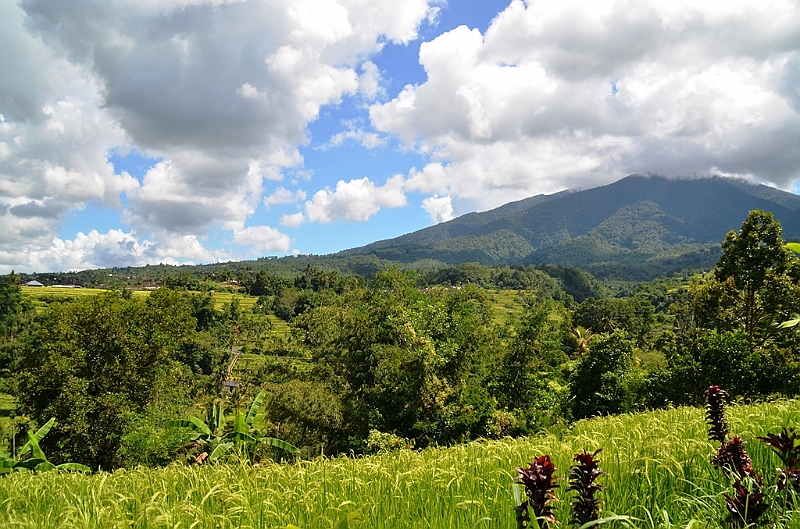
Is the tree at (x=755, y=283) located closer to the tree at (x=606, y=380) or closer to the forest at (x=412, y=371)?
the forest at (x=412, y=371)

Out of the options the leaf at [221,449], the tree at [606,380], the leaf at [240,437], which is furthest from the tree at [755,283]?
the leaf at [221,449]

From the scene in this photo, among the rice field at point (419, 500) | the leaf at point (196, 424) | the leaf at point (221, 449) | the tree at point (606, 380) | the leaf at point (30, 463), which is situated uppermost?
the rice field at point (419, 500)

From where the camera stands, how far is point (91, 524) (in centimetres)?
263

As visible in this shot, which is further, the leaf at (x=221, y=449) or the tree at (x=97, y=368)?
the tree at (x=97, y=368)

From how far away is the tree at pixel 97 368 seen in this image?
65.9ft

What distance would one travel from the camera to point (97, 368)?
853 inches

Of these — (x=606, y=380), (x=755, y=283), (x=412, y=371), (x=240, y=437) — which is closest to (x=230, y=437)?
(x=240, y=437)

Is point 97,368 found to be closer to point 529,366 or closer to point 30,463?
point 30,463

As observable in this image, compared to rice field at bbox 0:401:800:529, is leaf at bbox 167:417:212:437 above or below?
below

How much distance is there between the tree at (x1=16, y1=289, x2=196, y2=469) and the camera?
20078 millimetres

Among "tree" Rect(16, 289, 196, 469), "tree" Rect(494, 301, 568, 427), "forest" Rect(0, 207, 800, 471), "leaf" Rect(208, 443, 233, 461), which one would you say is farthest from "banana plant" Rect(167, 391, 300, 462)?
"tree" Rect(494, 301, 568, 427)

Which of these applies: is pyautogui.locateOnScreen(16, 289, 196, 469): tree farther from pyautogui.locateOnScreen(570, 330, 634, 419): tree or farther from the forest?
pyautogui.locateOnScreen(570, 330, 634, 419): tree

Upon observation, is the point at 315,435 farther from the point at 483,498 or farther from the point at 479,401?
the point at 483,498

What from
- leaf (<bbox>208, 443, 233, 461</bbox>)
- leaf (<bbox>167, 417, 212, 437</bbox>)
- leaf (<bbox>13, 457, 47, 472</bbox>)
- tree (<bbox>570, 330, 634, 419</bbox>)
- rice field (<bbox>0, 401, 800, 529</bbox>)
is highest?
rice field (<bbox>0, 401, 800, 529</bbox>)
